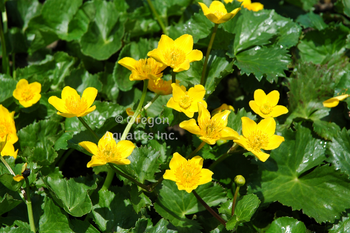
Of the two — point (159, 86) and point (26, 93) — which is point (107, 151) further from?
point (26, 93)

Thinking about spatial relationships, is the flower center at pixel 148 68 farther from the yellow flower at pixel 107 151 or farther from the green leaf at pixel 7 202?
the green leaf at pixel 7 202

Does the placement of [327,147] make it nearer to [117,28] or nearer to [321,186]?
[321,186]

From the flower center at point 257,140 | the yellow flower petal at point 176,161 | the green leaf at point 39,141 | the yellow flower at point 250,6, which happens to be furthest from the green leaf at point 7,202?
the yellow flower at point 250,6

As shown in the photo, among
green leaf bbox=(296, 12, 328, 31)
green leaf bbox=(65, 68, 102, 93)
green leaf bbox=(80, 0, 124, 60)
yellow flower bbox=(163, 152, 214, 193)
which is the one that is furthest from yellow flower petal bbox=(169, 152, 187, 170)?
green leaf bbox=(296, 12, 328, 31)

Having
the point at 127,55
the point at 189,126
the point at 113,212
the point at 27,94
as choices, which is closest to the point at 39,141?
the point at 27,94

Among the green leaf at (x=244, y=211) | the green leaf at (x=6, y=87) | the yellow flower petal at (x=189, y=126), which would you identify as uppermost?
the yellow flower petal at (x=189, y=126)
